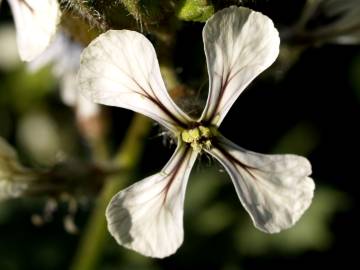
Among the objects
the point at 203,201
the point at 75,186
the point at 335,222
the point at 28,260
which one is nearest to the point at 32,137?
the point at 28,260

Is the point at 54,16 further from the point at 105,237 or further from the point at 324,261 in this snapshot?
the point at 324,261

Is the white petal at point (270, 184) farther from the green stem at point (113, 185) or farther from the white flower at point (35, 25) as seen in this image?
the green stem at point (113, 185)

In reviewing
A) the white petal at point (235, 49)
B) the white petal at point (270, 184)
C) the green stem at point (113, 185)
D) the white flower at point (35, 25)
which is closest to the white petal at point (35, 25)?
the white flower at point (35, 25)

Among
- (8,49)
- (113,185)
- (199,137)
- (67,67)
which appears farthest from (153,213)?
(8,49)

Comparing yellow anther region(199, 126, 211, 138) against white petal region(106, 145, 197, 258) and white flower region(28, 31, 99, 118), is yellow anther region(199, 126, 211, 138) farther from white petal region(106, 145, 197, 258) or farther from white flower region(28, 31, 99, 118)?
white flower region(28, 31, 99, 118)

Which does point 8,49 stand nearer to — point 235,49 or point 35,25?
point 35,25
